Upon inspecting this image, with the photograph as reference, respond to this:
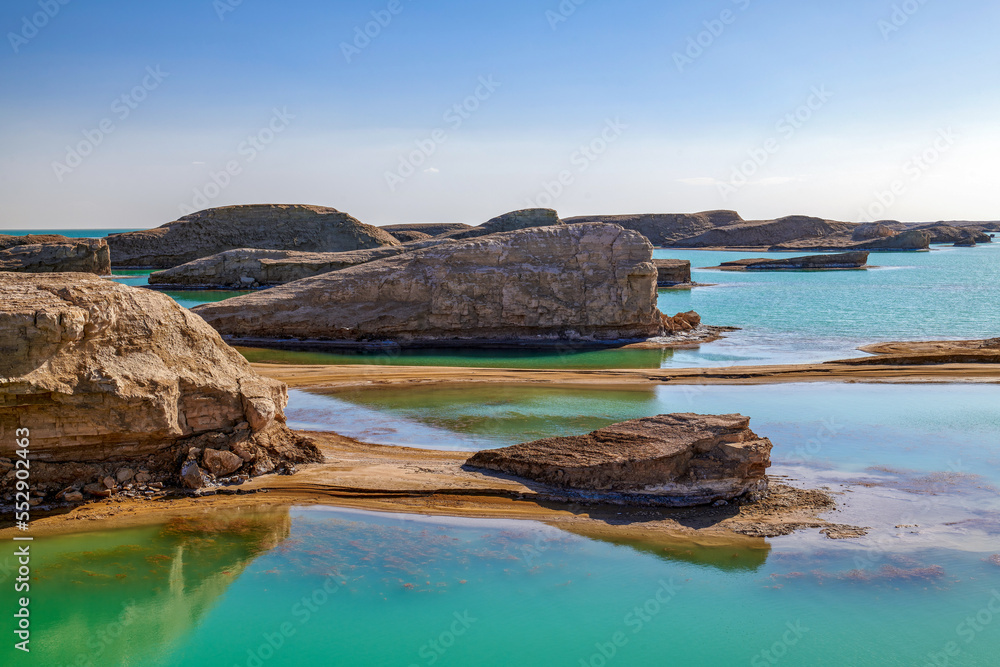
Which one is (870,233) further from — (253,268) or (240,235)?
(253,268)

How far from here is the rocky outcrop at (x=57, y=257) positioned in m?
43.8

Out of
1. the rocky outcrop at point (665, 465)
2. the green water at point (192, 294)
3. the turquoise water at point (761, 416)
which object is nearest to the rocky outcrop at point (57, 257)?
the green water at point (192, 294)

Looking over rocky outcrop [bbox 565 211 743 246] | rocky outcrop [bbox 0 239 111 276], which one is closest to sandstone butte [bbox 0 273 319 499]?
rocky outcrop [bbox 0 239 111 276]

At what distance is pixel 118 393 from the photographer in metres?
9.45

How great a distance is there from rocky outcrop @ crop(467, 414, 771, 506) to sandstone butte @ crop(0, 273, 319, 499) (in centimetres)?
410

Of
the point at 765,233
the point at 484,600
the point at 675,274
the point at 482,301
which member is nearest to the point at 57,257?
the point at 482,301

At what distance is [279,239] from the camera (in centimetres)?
6362

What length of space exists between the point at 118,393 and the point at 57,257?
41984mm

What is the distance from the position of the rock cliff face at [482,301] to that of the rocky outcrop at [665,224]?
3902 inches

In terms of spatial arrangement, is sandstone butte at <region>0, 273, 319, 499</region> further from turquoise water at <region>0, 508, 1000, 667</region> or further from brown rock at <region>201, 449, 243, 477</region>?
turquoise water at <region>0, 508, 1000, 667</region>

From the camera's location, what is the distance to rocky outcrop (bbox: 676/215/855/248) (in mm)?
114500

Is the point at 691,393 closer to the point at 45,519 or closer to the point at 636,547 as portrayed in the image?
the point at 636,547

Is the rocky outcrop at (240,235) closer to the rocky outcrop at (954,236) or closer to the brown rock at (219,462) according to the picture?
the brown rock at (219,462)

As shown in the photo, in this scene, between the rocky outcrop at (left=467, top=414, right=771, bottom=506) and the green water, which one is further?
the green water
